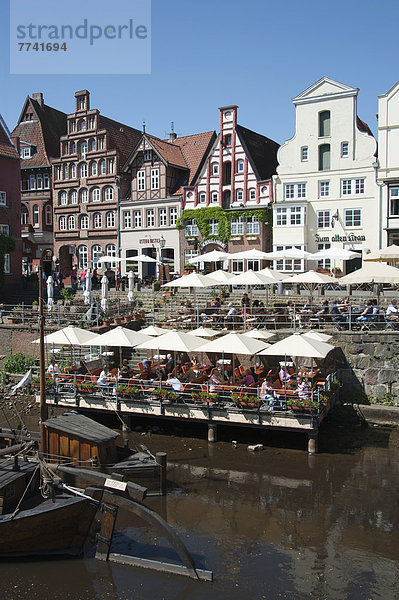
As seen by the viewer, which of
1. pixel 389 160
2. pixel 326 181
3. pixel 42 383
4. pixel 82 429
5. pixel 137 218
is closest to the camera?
pixel 42 383

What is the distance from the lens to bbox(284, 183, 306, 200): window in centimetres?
3566

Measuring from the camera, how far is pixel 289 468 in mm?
15609

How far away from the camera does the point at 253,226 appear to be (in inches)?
1481

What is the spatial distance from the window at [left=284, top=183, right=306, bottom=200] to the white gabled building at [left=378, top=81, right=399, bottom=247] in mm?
5012

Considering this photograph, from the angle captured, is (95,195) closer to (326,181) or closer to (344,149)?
(326,181)

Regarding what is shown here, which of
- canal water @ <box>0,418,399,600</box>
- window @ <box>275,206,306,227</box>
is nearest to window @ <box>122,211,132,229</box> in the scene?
window @ <box>275,206,306,227</box>

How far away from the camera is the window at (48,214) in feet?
153

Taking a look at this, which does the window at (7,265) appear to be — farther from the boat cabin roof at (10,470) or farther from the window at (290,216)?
the boat cabin roof at (10,470)

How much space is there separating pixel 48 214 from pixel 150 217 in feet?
34.5

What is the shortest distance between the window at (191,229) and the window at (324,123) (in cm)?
1055

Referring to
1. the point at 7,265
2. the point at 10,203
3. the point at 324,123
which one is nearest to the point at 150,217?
the point at 10,203

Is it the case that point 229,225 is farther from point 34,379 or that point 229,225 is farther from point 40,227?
point 34,379

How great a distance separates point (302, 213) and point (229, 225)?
5.42 meters

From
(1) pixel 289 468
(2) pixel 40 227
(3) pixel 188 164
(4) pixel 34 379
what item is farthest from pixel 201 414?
(2) pixel 40 227
